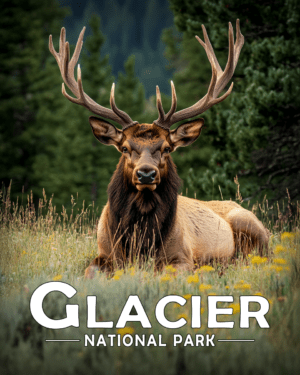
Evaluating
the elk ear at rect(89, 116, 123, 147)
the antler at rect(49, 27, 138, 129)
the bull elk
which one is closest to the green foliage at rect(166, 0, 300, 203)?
the bull elk

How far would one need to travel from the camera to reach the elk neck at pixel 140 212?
4555 millimetres

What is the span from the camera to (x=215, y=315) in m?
2.85

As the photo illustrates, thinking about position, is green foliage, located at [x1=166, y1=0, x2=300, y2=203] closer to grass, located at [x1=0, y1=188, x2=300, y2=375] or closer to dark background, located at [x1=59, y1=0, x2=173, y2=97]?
grass, located at [x1=0, y1=188, x2=300, y2=375]

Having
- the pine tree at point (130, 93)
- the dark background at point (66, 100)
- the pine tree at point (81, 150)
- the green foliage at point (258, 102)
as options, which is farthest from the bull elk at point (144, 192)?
the pine tree at point (130, 93)

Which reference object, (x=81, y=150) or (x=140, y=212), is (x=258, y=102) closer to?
(x=140, y=212)

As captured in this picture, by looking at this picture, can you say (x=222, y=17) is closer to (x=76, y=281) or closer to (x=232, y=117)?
(x=232, y=117)

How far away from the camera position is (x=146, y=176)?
4.10m

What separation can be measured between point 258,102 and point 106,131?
580cm

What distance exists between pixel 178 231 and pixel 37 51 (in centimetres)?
1679

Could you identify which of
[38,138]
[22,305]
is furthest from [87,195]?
[22,305]

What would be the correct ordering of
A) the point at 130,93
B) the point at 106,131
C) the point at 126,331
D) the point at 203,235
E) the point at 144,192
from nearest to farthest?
the point at 126,331, the point at 144,192, the point at 106,131, the point at 203,235, the point at 130,93

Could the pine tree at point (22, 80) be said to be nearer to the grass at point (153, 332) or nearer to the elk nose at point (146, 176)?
the elk nose at point (146, 176)

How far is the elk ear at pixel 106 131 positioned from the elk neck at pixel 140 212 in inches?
10.9

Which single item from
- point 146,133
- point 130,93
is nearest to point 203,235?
point 146,133
